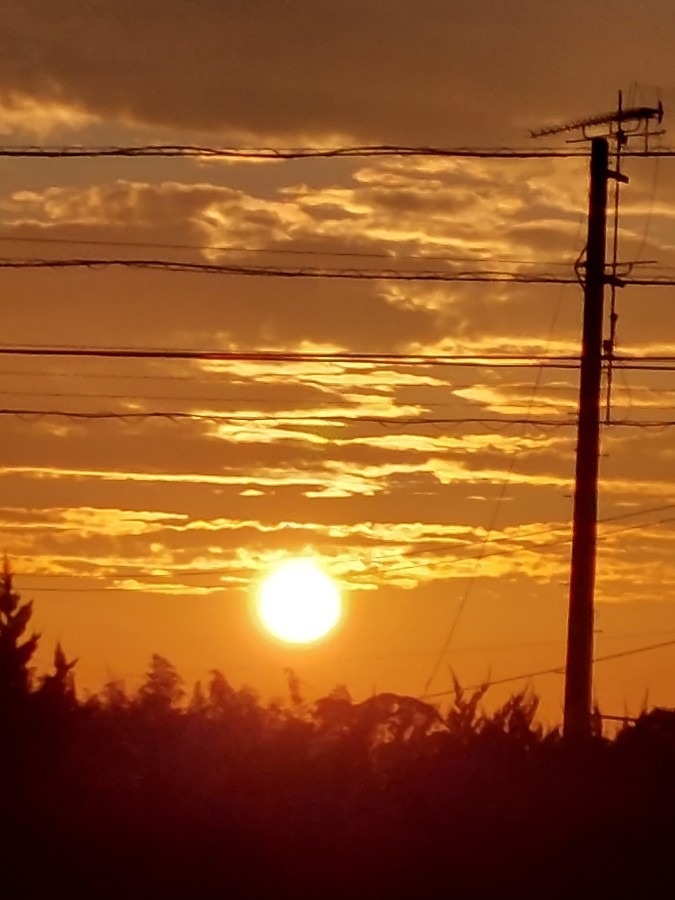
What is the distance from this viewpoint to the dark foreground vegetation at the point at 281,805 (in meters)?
16.7

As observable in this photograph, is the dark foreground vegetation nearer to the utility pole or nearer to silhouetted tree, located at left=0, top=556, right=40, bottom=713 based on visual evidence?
silhouetted tree, located at left=0, top=556, right=40, bottom=713

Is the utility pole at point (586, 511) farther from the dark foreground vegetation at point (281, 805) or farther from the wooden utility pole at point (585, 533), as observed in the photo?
the dark foreground vegetation at point (281, 805)

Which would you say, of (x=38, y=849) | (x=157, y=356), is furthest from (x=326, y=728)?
(x=157, y=356)

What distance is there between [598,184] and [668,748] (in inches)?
440

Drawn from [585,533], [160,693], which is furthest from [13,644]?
[585,533]

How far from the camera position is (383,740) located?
58.9 feet

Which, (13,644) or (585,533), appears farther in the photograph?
(585,533)

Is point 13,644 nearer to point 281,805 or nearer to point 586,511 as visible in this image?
point 281,805

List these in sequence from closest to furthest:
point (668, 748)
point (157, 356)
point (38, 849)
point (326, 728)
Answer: point (38, 849), point (326, 728), point (668, 748), point (157, 356)

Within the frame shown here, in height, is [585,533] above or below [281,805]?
above

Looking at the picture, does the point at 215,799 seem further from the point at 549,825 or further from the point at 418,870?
the point at 549,825

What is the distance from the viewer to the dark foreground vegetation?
16656 mm

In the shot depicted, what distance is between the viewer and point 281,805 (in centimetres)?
1711

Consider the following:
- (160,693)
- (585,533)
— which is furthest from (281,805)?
(585,533)
